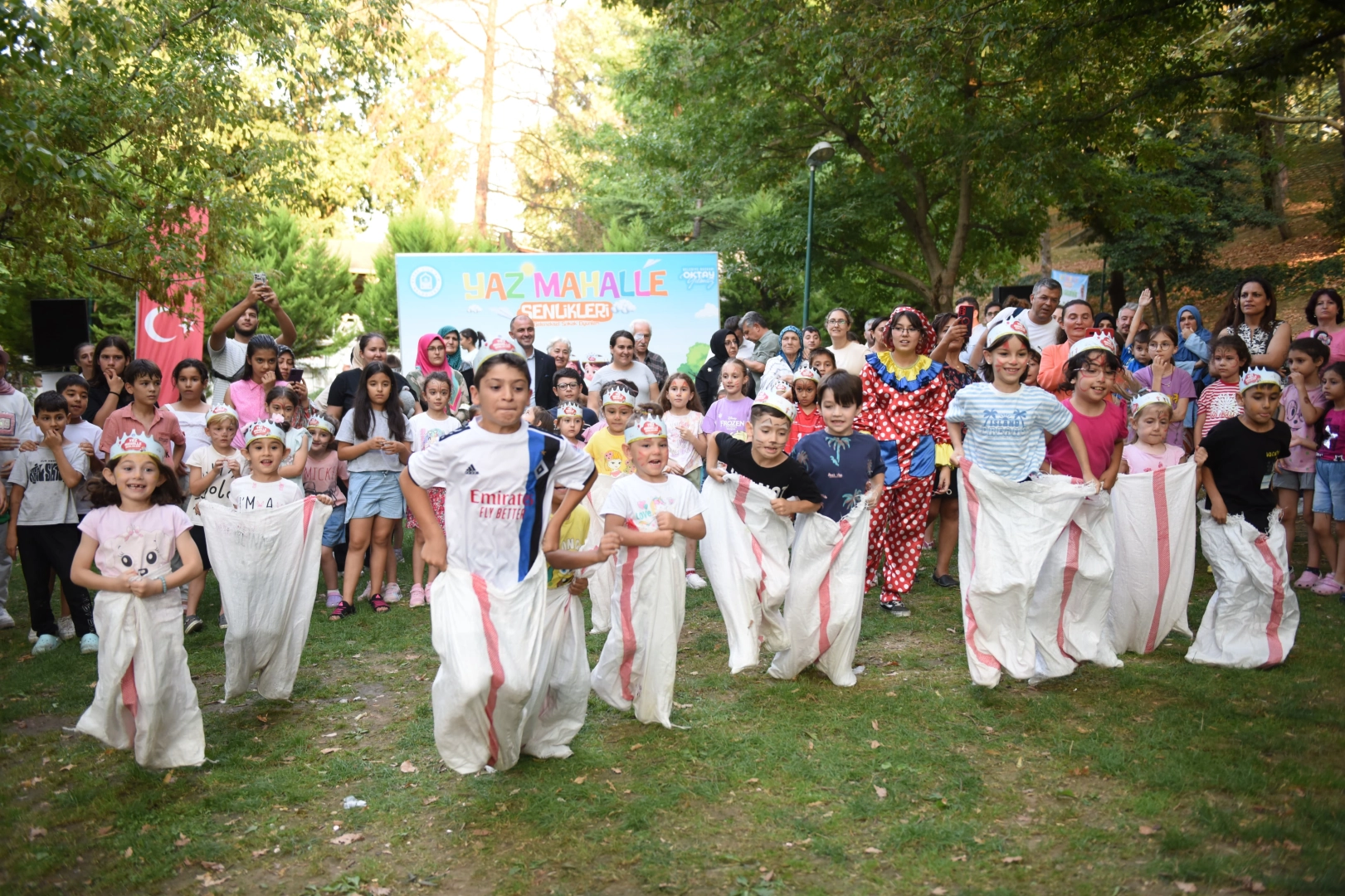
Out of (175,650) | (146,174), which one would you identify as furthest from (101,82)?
(175,650)

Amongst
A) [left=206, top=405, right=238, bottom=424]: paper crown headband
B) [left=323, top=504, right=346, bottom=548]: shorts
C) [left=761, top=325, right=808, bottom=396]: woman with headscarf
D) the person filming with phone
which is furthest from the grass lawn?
[left=761, top=325, right=808, bottom=396]: woman with headscarf

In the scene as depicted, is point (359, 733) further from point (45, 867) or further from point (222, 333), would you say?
point (222, 333)

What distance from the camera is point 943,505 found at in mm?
8508

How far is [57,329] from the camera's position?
992 centimetres

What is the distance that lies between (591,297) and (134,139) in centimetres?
846

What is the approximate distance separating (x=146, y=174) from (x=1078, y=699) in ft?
30.7

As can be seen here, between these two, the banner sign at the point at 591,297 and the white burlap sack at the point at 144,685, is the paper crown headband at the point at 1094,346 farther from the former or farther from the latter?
the banner sign at the point at 591,297

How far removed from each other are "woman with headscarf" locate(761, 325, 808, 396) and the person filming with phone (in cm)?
396

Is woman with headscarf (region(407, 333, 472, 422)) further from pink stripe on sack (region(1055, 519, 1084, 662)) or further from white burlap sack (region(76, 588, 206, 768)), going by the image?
pink stripe on sack (region(1055, 519, 1084, 662))

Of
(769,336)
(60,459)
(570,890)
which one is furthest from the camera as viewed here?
(769,336)

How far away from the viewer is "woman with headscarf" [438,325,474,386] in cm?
1096

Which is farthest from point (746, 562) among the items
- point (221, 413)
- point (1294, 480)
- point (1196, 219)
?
point (1196, 219)

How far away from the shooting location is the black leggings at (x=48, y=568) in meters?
7.32

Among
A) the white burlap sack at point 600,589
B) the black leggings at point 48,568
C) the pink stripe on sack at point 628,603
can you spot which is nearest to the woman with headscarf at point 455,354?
the white burlap sack at point 600,589
